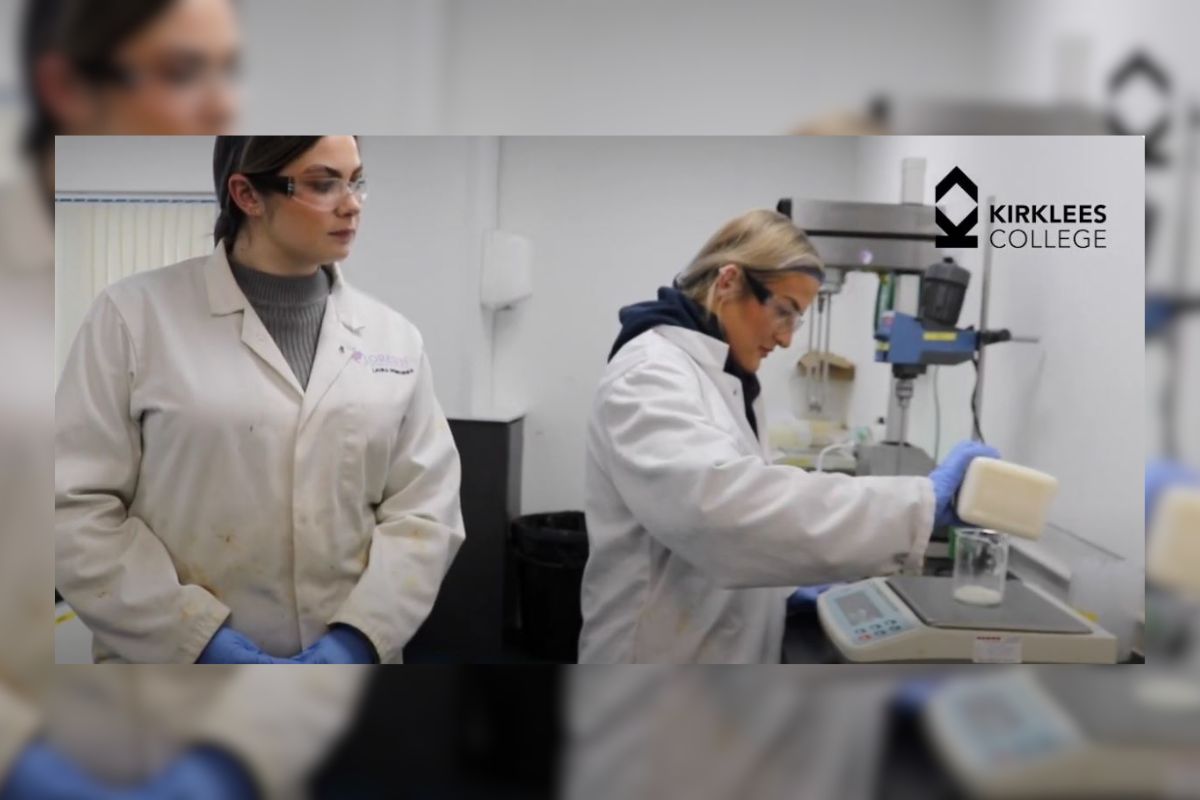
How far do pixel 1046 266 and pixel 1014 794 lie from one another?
769 millimetres

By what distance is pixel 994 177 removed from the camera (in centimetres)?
144

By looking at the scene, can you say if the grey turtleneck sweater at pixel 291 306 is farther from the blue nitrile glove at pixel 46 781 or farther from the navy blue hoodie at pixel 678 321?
the blue nitrile glove at pixel 46 781

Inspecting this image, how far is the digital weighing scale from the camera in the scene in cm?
141

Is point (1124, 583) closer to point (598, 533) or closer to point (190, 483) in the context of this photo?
point (598, 533)

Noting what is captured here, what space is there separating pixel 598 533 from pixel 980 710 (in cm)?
63

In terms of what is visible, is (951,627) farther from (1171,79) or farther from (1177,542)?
(1171,79)

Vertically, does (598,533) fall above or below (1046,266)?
below

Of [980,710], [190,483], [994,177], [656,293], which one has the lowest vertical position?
[980,710]

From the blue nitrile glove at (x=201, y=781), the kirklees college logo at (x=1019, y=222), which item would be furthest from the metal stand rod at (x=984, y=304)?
the blue nitrile glove at (x=201, y=781)

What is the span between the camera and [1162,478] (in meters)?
1.49

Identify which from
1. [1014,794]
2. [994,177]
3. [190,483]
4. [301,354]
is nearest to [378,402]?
[301,354]

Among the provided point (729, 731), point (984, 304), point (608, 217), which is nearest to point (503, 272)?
point (608, 217)

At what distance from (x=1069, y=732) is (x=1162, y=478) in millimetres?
404

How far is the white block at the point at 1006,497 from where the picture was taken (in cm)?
139
